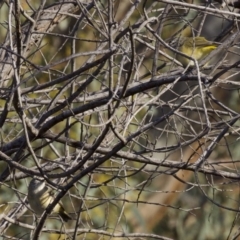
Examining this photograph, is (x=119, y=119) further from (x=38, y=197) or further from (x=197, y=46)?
(x=197, y=46)

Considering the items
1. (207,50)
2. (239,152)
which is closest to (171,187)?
(239,152)

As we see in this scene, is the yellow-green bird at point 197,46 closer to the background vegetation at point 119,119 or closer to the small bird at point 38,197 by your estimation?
the background vegetation at point 119,119

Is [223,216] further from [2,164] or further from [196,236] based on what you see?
[2,164]

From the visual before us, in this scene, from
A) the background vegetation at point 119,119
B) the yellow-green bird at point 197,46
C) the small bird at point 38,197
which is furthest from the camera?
the yellow-green bird at point 197,46

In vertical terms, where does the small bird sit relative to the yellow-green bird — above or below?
below

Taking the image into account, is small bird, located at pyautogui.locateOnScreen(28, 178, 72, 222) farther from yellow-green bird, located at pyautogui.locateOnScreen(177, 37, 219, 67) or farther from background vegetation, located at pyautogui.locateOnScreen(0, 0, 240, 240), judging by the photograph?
yellow-green bird, located at pyautogui.locateOnScreen(177, 37, 219, 67)

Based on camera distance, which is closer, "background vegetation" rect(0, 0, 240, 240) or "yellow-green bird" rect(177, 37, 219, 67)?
"background vegetation" rect(0, 0, 240, 240)

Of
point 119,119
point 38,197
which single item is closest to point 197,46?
point 119,119

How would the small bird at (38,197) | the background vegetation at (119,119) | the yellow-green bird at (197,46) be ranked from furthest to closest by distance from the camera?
the yellow-green bird at (197,46)
the small bird at (38,197)
the background vegetation at (119,119)

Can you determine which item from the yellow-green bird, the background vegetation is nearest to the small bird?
the background vegetation

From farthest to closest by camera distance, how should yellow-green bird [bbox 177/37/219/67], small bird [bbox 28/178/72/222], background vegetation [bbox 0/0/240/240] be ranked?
yellow-green bird [bbox 177/37/219/67] → small bird [bbox 28/178/72/222] → background vegetation [bbox 0/0/240/240]

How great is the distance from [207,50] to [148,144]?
3.97 feet

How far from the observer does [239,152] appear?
25.0 ft

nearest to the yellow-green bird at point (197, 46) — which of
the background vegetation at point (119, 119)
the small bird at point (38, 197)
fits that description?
the background vegetation at point (119, 119)
